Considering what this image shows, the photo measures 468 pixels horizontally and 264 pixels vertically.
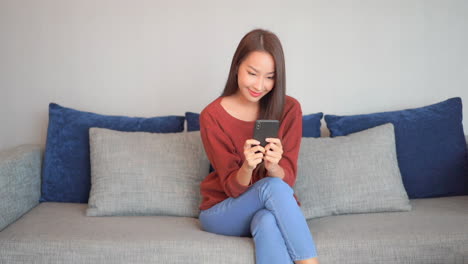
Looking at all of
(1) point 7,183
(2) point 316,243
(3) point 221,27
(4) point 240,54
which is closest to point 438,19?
(3) point 221,27

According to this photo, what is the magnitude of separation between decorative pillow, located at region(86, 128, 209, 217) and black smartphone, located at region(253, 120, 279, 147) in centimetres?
63

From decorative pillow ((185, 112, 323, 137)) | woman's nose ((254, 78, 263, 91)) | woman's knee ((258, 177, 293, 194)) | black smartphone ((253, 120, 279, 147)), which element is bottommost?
woman's knee ((258, 177, 293, 194))

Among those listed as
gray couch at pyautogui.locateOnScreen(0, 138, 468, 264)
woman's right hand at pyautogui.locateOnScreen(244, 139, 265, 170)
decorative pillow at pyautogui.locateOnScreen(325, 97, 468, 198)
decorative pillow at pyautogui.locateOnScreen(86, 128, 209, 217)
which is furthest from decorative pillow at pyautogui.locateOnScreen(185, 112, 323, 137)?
woman's right hand at pyautogui.locateOnScreen(244, 139, 265, 170)

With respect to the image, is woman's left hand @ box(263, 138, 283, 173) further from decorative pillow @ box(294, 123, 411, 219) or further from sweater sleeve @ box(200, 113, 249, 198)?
decorative pillow @ box(294, 123, 411, 219)

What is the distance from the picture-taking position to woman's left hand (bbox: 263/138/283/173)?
199cm

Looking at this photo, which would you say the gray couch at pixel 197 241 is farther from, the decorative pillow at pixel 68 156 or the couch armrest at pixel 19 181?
the decorative pillow at pixel 68 156

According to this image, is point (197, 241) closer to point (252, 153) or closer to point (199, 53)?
point (252, 153)

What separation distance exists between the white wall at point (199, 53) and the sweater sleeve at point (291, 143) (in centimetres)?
78

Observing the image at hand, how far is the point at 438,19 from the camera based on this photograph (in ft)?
9.91

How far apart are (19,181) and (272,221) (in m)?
1.22

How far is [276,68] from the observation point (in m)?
2.10

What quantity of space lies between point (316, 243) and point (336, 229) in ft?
0.54

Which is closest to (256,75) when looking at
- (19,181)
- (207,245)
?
(207,245)

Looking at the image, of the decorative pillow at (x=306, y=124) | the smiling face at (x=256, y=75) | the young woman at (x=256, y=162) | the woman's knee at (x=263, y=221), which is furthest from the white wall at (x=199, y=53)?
the woman's knee at (x=263, y=221)
